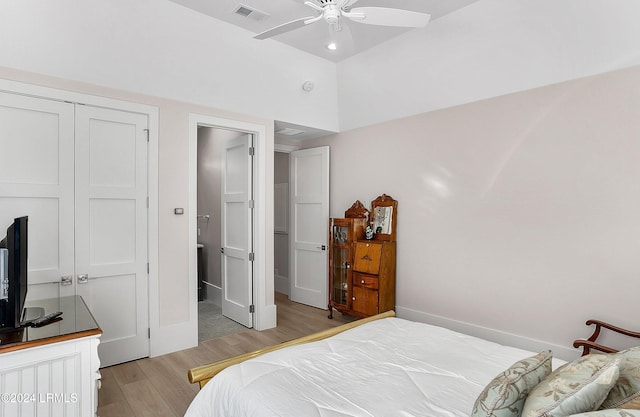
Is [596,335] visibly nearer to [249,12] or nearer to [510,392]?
[510,392]

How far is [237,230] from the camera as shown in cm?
436

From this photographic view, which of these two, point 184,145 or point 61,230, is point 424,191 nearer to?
point 184,145

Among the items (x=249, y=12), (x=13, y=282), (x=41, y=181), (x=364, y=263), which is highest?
(x=249, y=12)

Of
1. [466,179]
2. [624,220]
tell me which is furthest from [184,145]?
[624,220]

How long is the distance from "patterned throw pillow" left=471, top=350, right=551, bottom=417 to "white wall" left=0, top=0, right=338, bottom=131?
3.48 meters

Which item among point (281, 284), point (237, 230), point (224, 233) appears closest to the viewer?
point (237, 230)

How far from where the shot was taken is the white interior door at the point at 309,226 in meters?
5.00

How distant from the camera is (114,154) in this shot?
122 inches

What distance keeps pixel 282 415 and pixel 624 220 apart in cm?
295

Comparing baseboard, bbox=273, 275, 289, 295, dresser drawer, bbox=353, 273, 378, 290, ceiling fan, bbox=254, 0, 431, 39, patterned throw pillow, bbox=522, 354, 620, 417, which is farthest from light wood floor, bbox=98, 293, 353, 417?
ceiling fan, bbox=254, 0, 431, 39

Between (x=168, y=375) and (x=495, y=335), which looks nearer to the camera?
(x=168, y=375)

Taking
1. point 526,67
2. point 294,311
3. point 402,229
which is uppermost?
point 526,67

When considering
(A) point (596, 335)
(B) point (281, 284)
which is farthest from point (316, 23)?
(B) point (281, 284)

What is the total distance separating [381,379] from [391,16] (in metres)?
2.33
